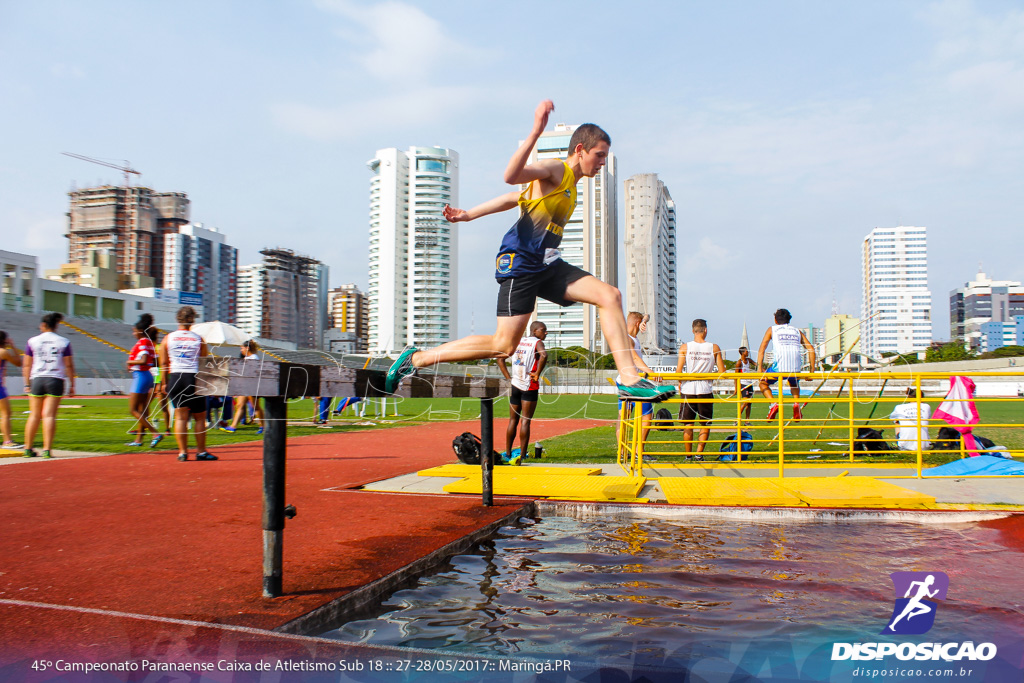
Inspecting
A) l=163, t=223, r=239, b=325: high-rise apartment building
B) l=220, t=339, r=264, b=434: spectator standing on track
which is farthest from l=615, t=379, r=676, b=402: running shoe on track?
l=163, t=223, r=239, b=325: high-rise apartment building

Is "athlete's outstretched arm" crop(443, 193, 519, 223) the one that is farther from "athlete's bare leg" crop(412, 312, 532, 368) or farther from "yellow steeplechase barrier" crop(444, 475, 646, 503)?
"yellow steeplechase barrier" crop(444, 475, 646, 503)

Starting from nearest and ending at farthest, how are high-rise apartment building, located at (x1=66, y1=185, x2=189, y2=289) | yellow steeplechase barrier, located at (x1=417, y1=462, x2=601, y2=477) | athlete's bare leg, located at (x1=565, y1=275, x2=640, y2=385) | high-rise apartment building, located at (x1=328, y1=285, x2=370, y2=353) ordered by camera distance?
athlete's bare leg, located at (x1=565, y1=275, x2=640, y2=385), yellow steeplechase barrier, located at (x1=417, y1=462, x2=601, y2=477), high-rise apartment building, located at (x1=66, y1=185, x2=189, y2=289), high-rise apartment building, located at (x1=328, y1=285, x2=370, y2=353)

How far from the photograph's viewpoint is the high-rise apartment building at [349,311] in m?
191

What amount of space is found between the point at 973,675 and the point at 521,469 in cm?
511

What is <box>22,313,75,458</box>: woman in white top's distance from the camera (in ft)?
28.2

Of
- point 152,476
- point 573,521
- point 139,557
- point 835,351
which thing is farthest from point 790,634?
point 835,351

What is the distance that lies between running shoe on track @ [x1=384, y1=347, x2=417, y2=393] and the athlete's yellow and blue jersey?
820mm

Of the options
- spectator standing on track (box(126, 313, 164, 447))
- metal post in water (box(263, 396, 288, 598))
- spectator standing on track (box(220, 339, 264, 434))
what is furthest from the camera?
spectator standing on track (box(126, 313, 164, 447))

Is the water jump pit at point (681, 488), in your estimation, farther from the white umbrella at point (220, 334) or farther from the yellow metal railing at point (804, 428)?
the white umbrella at point (220, 334)

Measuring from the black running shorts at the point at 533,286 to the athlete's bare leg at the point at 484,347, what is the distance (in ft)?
0.20

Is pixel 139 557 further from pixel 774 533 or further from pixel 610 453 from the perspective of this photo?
pixel 610 453

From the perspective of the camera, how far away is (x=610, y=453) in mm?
10445

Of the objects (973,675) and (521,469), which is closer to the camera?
(973,675)

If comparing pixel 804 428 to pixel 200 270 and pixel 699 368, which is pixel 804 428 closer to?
pixel 699 368
